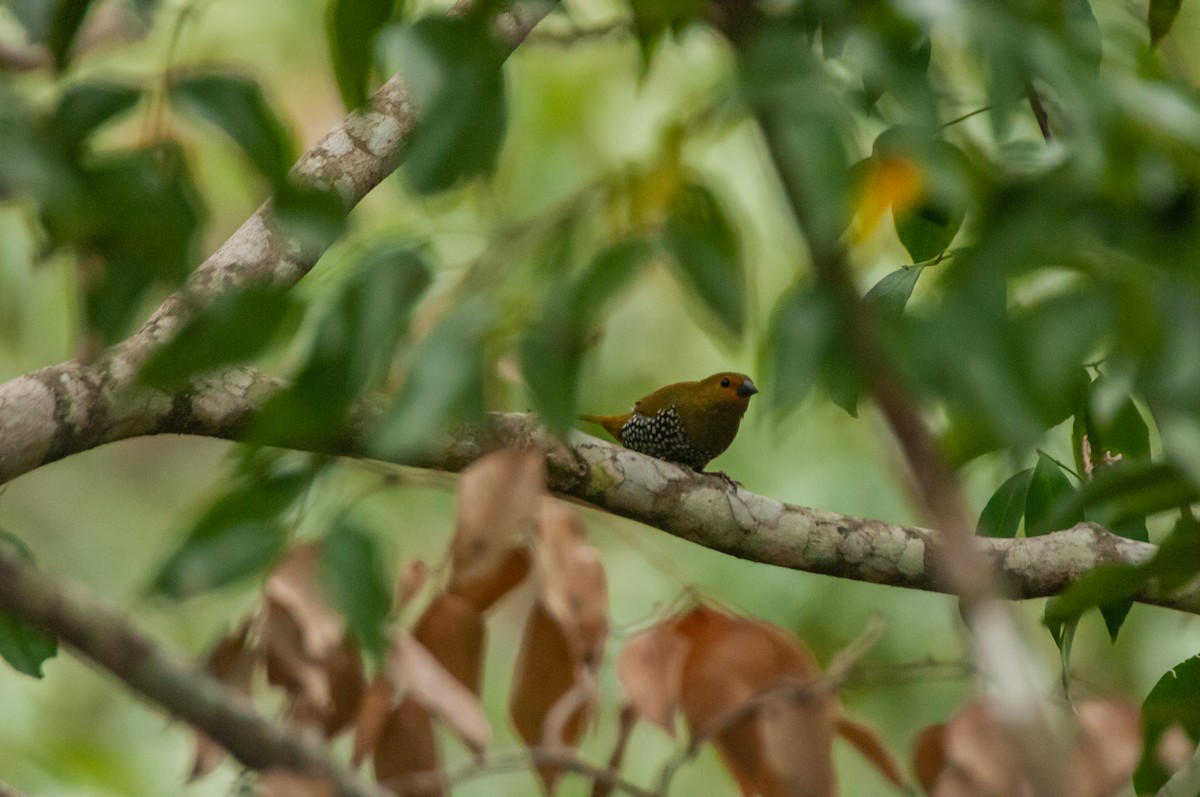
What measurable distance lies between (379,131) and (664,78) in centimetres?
456

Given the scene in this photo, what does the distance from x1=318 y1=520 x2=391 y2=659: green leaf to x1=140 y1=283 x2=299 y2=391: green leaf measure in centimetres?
30

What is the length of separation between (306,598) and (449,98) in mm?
728

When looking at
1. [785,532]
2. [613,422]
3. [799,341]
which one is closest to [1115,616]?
[785,532]

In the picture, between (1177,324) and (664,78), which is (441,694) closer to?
(1177,324)

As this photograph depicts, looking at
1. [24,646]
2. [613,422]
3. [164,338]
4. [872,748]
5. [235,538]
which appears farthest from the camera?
[613,422]

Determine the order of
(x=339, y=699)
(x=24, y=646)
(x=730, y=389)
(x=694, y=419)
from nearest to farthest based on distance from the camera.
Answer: (x=339, y=699)
(x=24, y=646)
(x=694, y=419)
(x=730, y=389)

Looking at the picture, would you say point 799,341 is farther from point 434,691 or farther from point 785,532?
point 785,532

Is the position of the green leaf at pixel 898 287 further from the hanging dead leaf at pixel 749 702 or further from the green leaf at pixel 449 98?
the green leaf at pixel 449 98

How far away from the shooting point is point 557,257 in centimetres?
142

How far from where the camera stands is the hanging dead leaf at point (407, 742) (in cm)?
187

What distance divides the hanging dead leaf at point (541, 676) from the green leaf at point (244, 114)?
70cm

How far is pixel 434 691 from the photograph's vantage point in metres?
1.72

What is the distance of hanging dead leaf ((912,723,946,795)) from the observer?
1.78 m

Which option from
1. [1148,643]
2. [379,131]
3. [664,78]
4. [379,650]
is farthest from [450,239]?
[379,650]
